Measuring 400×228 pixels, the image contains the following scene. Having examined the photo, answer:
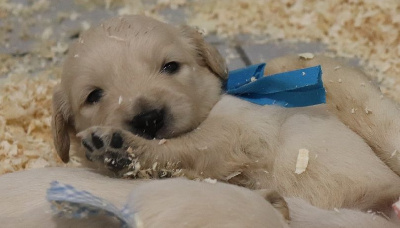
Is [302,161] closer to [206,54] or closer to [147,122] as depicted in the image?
[147,122]

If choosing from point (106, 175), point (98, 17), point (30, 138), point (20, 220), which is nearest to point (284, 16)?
point (98, 17)

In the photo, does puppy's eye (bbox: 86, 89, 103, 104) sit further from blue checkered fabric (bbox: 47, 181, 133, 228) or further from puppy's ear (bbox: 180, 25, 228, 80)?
blue checkered fabric (bbox: 47, 181, 133, 228)

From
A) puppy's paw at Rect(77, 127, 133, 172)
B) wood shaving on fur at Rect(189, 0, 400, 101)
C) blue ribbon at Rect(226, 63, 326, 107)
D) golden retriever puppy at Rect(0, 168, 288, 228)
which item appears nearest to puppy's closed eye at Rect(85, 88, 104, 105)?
puppy's paw at Rect(77, 127, 133, 172)

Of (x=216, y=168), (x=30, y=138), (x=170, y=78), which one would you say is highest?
(x=170, y=78)

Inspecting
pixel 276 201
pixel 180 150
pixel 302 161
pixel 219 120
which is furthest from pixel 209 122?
pixel 276 201

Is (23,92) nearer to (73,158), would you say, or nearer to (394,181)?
(73,158)
